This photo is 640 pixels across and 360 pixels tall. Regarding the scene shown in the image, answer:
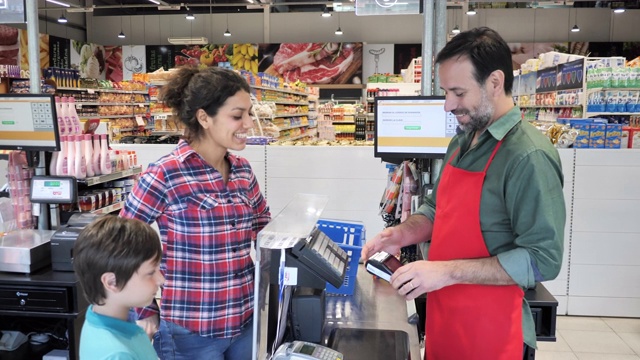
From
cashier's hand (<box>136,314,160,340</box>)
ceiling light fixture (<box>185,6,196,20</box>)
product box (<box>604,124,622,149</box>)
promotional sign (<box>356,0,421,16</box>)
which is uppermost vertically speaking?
ceiling light fixture (<box>185,6,196,20</box>)

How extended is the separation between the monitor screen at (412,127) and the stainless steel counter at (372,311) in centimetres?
83

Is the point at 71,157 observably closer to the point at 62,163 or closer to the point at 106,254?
the point at 62,163

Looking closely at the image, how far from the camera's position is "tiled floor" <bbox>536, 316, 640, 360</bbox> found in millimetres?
4016

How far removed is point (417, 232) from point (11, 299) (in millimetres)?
1946

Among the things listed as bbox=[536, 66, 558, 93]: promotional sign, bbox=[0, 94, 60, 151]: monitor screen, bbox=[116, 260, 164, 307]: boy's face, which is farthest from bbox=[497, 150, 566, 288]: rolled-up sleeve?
bbox=[536, 66, 558, 93]: promotional sign

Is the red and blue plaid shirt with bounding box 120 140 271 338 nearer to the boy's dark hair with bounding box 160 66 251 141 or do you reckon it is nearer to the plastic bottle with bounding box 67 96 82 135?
the boy's dark hair with bounding box 160 66 251 141

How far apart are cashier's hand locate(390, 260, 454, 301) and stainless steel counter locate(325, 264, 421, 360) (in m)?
0.26

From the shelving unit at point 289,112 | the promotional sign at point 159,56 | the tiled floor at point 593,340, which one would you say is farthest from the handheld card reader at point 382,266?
the promotional sign at point 159,56

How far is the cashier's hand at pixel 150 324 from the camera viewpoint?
177 cm

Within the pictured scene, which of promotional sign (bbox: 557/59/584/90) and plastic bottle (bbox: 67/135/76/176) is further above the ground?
promotional sign (bbox: 557/59/584/90)

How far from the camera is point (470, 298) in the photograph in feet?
5.63

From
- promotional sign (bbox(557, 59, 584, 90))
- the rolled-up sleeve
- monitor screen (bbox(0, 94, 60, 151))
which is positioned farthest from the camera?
promotional sign (bbox(557, 59, 584, 90))

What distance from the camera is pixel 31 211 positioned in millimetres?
3086

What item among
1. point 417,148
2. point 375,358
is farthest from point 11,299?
point 417,148
